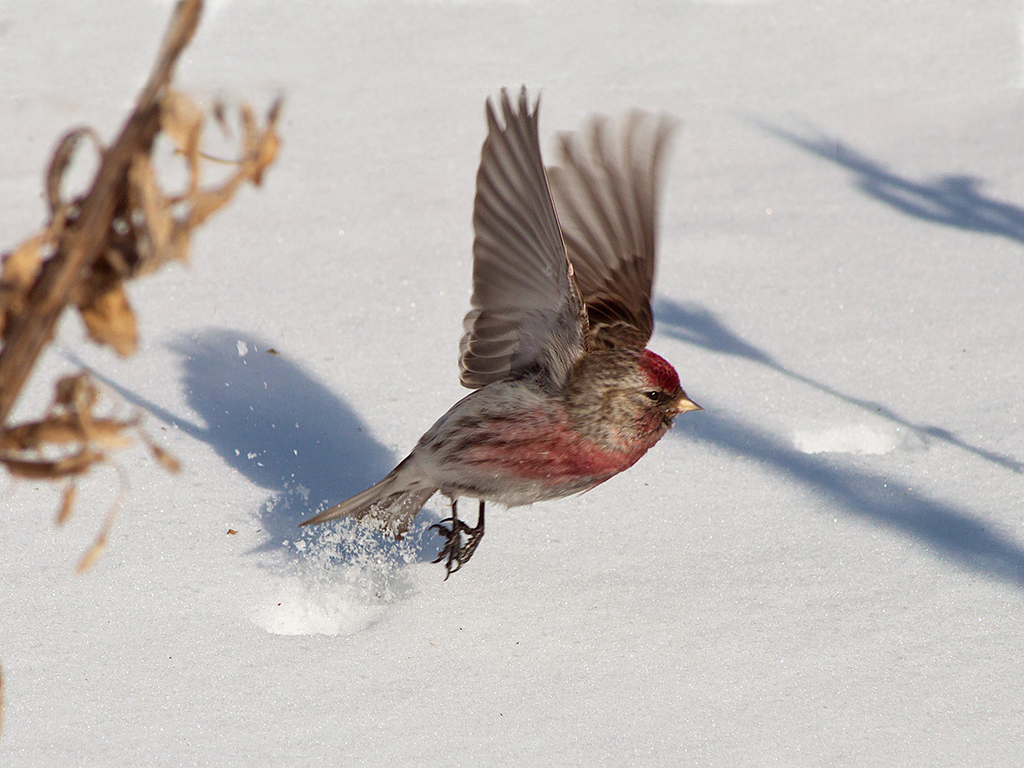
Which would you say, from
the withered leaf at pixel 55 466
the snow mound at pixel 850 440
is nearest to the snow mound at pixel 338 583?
the snow mound at pixel 850 440

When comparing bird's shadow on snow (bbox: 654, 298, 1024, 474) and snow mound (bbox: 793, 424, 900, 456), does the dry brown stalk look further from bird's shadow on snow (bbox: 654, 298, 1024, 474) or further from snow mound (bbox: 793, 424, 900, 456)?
bird's shadow on snow (bbox: 654, 298, 1024, 474)

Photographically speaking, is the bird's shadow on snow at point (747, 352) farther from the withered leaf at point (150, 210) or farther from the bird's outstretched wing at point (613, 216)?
the withered leaf at point (150, 210)

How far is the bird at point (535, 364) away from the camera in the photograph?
2.21 metres

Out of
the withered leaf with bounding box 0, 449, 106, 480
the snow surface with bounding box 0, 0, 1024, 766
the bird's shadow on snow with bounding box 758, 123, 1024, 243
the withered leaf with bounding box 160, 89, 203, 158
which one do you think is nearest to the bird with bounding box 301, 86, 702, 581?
the snow surface with bounding box 0, 0, 1024, 766

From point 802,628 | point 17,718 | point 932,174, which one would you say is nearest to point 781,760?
point 802,628

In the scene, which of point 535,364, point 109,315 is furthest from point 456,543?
point 109,315

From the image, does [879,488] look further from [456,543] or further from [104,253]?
[104,253]

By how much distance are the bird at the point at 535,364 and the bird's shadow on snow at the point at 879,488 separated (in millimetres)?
537

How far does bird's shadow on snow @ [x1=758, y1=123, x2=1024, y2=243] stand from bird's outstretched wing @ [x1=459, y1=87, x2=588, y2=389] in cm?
230

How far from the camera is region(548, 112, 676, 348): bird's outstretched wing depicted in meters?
2.61

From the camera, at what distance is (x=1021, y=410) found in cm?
308

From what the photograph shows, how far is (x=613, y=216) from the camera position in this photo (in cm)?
276

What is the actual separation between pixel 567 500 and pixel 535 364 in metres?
0.55

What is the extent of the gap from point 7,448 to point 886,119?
4448mm
